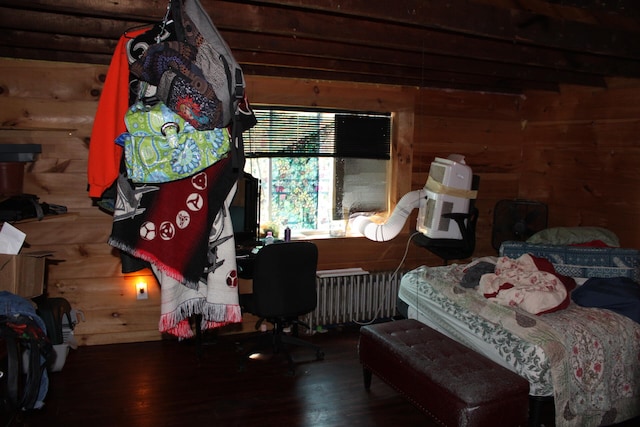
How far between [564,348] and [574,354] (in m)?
0.09

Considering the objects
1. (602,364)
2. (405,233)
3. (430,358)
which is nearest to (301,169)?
(405,233)

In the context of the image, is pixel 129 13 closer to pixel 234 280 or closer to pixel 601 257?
pixel 234 280

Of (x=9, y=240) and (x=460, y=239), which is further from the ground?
(x=9, y=240)

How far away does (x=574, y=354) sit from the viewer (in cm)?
280

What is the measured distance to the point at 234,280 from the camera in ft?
5.94

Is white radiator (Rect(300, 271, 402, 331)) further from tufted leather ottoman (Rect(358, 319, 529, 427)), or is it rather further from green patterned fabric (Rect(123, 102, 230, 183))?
green patterned fabric (Rect(123, 102, 230, 183))

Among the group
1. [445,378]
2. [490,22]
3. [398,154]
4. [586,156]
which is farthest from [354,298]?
[490,22]

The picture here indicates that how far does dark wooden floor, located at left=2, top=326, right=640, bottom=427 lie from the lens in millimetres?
3033

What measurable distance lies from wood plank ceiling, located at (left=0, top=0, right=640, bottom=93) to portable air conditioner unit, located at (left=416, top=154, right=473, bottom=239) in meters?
0.74

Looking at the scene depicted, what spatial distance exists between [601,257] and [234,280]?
9.95 feet

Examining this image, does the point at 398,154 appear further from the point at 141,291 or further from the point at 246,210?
the point at 141,291

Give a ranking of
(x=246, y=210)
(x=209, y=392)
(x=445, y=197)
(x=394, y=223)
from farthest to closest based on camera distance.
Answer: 1. (x=394, y=223)
2. (x=246, y=210)
3. (x=445, y=197)
4. (x=209, y=392)

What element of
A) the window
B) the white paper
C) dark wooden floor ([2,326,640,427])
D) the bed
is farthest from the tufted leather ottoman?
the white paper

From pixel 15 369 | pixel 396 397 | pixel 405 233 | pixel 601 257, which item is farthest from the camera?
pixel 405 233
